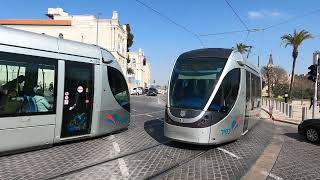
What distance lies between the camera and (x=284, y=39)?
48.3 m

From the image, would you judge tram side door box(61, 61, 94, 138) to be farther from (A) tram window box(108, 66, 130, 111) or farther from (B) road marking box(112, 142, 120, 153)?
(A) tram window box(108, 66, 130, 111)

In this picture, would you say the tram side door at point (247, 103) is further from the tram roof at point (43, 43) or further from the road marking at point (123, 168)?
the road marking at point (123, 168)

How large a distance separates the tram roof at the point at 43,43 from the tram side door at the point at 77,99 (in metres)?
0.35

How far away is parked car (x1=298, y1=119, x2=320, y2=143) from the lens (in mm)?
14203

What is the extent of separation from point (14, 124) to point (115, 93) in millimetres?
4243

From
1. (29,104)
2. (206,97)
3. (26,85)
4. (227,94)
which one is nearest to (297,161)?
(227,94)

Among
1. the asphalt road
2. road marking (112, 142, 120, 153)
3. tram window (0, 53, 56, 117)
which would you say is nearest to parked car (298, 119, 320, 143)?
the asphalt road

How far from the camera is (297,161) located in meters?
10.3

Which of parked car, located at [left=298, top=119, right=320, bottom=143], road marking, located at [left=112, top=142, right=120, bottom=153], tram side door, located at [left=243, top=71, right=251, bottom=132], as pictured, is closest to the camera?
road marking, located at [left=112, top=142, right=120, bottom=153]

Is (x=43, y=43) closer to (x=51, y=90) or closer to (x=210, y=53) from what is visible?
(x=51, y=90)

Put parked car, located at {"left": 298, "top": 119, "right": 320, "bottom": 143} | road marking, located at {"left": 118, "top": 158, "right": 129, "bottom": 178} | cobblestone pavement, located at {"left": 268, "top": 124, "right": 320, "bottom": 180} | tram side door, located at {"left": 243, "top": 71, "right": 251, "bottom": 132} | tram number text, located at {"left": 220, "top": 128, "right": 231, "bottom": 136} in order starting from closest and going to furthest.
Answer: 1. road marking, located at {"left": 118, "top": 158, "right": 129, "bottom": 178}
2. cobblestone pavement, located at {"left": 268, "top": 124, "right": 320, "bottom": 180}
3. tram number text, located at {"left": 220, "top": 128, "right": 231, "bottom": 136}
4. tram side door, located at {"left": 243, "top": 71, "right": 251, "bottom": 132}
5. parked car, located at {"left": 298, "top": 119, "right": 320, "bottom": 143}

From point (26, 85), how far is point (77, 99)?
174 cm

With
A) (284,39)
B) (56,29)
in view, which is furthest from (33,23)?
(284,39)

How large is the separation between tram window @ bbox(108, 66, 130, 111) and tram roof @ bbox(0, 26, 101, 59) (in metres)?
A: 0.98
